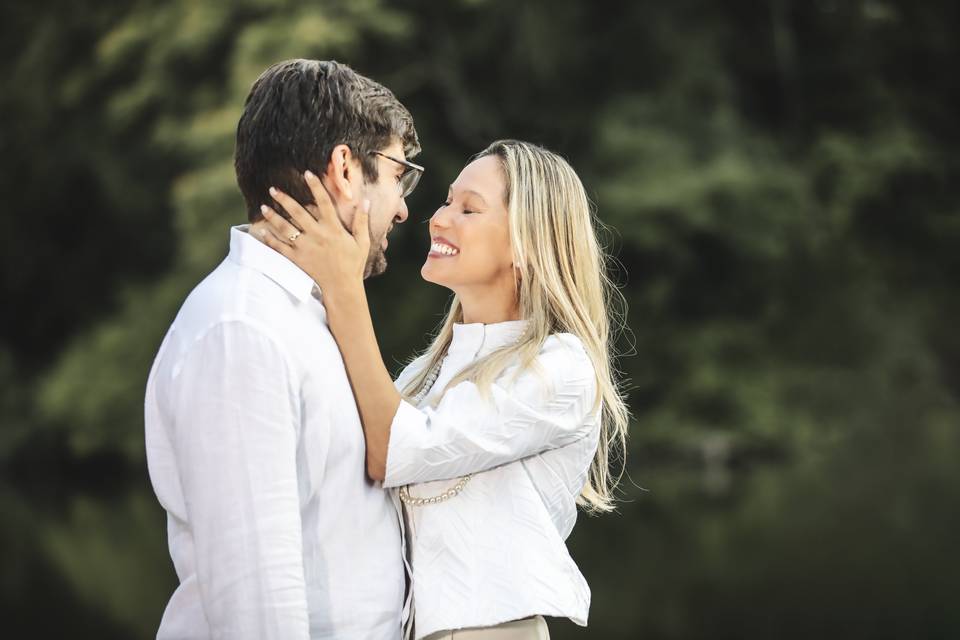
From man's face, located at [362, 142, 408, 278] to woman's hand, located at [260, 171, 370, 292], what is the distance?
0.31ft

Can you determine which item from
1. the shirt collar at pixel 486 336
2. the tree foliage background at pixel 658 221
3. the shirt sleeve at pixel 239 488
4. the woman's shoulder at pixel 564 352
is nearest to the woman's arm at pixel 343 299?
the shirt sleeve at pixel 239 488

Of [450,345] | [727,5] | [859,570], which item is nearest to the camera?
[450,345]

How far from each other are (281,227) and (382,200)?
21 centimetres

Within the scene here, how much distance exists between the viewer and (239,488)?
1.77 metres

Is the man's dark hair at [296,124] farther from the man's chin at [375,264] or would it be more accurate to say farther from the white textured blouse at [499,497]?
the white textured blouse at [499,497]

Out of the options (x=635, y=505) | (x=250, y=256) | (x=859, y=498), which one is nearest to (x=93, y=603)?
(x=635, y=505)

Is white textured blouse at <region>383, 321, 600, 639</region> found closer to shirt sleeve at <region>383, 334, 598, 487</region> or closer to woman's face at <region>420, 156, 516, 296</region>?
shirt sleeve at <region>383, 334, 598, 487</region>

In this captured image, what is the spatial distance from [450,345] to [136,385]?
12.1 meters

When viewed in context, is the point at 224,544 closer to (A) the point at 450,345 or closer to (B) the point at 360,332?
(B) the point at 360,332

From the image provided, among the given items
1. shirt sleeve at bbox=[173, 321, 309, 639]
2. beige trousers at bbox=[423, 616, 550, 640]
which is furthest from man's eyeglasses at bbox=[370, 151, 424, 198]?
beige trousers at bbox=[423, 616, 550, 640]

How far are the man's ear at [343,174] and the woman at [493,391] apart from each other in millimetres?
33

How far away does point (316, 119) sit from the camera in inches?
79.6

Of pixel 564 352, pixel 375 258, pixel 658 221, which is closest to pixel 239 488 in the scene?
pixel 375 258

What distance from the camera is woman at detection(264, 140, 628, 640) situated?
211 centimetres
